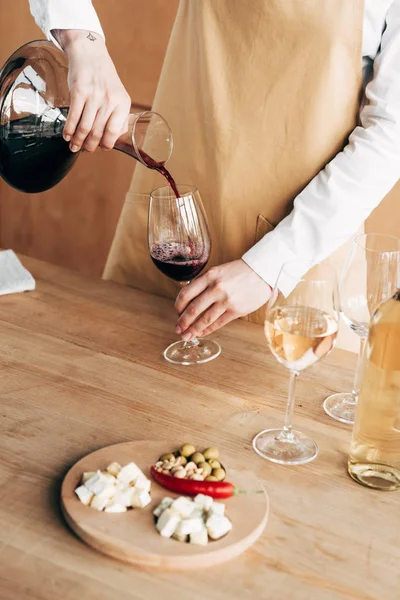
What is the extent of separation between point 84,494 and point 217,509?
15cm

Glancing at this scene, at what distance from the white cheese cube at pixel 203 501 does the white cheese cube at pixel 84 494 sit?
0.12 meters

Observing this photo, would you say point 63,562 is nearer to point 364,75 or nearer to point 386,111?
point 386,111

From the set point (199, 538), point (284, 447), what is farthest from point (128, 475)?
point (284, 447)

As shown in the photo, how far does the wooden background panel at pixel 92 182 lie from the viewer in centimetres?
283

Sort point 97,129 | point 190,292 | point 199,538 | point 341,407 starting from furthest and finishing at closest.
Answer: point 190,292
point 97,129
point 341,407
point 199,538

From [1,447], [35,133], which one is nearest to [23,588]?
[1,447]

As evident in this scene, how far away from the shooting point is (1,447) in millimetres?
985

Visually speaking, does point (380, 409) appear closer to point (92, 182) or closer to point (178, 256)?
point (178, 256)

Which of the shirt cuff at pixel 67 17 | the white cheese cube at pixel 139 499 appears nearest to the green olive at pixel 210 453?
the white cheese cube at pixel 139 499

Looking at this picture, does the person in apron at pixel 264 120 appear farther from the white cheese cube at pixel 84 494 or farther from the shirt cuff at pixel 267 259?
the white cheese cube at pixel 84 494

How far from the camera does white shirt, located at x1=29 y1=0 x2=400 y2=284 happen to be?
1381 millimetres

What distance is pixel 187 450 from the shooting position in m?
0.93

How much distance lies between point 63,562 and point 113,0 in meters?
2.50

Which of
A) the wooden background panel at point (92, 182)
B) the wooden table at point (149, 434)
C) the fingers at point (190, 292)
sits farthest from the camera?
the wooden background panel at point (92, 182)
